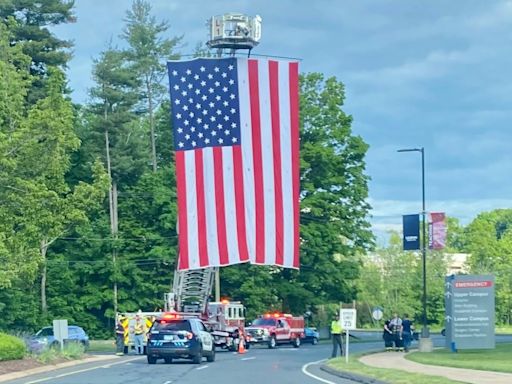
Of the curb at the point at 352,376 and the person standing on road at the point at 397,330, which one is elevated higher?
the curb at the point at 352,376

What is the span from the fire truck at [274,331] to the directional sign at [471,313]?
13713mm

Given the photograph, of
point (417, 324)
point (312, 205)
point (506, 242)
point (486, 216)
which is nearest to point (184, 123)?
point (312, 205)

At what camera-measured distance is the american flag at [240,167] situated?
138ft

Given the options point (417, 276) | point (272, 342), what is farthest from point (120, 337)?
point (417, 276)

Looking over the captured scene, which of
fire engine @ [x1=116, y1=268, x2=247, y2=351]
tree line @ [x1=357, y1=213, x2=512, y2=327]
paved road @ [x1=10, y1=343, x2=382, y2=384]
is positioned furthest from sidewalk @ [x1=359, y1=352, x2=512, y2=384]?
tree line @ [x1=357, y1=213, x2=512, y2=327]

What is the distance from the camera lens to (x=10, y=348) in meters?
30.2

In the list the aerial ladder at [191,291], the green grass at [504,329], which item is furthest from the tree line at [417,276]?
the aerial ladder at [191,291]

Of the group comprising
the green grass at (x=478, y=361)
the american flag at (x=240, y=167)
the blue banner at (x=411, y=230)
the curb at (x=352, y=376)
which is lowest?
the green grass at (x=478, y=361)

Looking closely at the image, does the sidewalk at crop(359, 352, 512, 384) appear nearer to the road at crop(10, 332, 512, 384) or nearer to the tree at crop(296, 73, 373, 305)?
the road at crop(10, 332, 512, 384)

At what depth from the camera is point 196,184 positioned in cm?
4203

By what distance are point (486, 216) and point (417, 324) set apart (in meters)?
77.8

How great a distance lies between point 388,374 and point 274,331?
28475mm

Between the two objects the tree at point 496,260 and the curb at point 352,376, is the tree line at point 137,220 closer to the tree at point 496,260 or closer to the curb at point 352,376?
the curb at point 352,376

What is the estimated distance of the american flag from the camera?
42.1m
